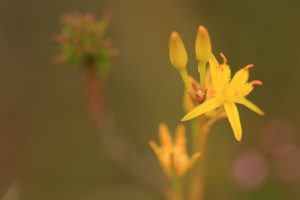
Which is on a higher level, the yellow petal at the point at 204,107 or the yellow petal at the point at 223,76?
the yellow petal at the point at 223,76

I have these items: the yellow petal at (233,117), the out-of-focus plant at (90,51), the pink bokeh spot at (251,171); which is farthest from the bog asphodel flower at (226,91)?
the pink bokeh spot at (251,171)

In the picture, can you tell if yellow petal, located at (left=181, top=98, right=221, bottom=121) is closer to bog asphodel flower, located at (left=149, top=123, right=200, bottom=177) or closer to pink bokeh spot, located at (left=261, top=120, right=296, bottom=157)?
bog asphodel flower, located at (left=149, top=123, right=200, bottom=177)

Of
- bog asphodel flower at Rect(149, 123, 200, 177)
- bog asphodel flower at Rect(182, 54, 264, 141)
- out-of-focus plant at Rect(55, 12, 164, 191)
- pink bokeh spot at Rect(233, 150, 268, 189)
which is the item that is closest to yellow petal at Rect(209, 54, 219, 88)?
bog asphodel flower at Rect(182, 54, 264, 141)

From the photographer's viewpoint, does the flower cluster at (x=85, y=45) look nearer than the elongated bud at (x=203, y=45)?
No

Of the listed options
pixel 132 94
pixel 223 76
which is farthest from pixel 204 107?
pixel 132 94

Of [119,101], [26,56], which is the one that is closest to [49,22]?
[26,56]

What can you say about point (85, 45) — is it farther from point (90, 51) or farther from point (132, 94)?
point (132, 94)

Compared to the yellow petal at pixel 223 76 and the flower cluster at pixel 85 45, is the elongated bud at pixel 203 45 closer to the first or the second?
the yellow petal at pixel 223 76
